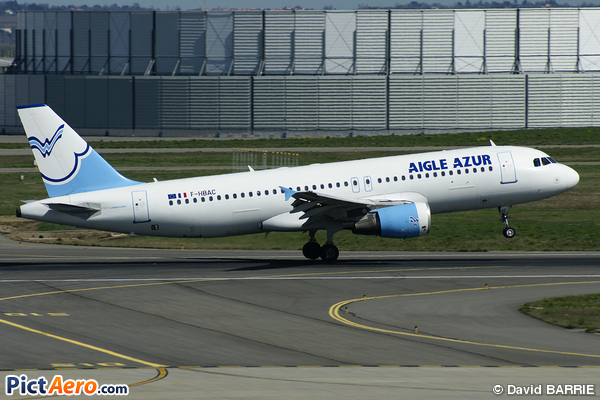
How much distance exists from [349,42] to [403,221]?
7923cm

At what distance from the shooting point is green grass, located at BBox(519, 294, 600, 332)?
24.3 m

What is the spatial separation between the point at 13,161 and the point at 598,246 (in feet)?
209

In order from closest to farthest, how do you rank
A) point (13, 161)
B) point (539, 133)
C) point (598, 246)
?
point (598, 246) → point (13, 161) → point (539, 133)

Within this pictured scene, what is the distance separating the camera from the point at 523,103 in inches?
4222

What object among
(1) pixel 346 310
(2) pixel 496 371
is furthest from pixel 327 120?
(2) pixel 496 371

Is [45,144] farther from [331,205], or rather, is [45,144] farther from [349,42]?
[349,42]

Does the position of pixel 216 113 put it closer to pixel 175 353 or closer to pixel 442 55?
pixel 442 55

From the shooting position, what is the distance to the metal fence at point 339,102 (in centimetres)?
10731

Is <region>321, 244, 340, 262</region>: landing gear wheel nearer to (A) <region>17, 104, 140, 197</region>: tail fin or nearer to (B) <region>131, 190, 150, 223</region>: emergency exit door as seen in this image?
(B) <region>131, 190, 150, 223</region>: emergency exit door

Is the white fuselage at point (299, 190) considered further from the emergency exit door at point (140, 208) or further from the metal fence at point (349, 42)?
the metal fence at point (349, 42)

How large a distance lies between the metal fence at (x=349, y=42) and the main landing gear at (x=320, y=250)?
249ft

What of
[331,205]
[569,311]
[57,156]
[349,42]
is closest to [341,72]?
[349,42]

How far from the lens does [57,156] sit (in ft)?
117

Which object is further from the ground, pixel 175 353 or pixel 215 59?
pixel 215 59
